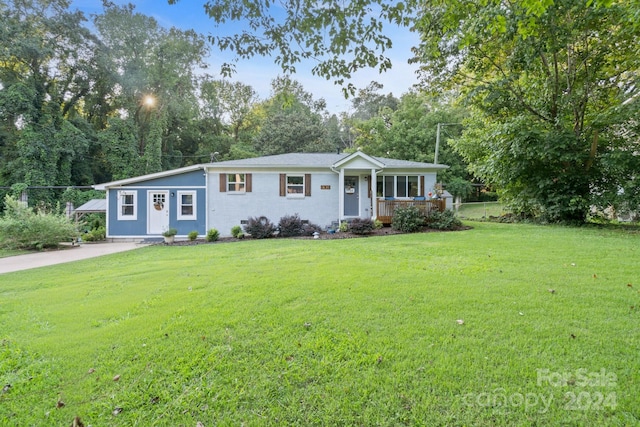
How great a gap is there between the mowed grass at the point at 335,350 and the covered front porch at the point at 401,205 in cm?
736

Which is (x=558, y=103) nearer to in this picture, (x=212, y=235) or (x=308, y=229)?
(x=308, y=229)

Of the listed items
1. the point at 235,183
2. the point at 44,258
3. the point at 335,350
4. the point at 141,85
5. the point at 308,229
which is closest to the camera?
the point at 335,350

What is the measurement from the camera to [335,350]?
2.69 m

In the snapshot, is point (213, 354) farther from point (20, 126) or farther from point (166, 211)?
point (20, 126)

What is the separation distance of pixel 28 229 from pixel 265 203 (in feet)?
29.4

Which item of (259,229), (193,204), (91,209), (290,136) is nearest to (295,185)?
(259,229)

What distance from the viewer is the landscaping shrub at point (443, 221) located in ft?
39.3

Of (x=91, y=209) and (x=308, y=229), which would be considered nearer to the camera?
(x=308, y=229)

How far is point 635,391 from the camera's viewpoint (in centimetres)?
206

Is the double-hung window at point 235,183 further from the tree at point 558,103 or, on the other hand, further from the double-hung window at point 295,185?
the tree at point 558,103

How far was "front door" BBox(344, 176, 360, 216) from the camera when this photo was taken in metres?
14.3

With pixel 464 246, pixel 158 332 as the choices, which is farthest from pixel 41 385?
pixel 464 246

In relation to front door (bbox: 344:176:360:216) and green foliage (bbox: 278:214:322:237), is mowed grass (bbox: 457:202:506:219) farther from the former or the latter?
green foliage (bbox: 278:214:322:237)

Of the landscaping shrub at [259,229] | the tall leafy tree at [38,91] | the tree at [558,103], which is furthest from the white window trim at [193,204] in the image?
→ the tall leafy tree at [38,91]
